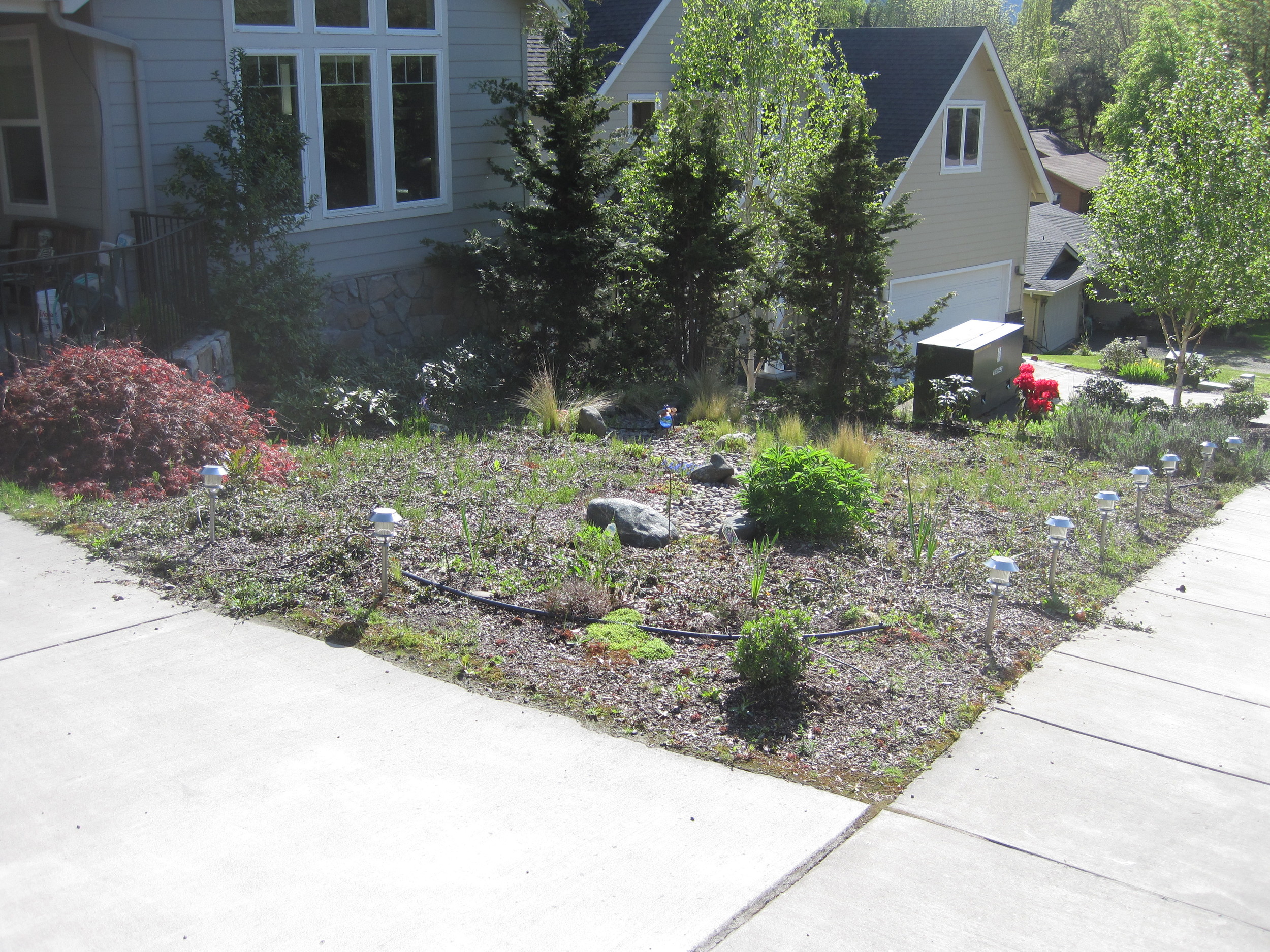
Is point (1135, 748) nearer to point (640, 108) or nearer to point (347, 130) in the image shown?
point (347, 130)

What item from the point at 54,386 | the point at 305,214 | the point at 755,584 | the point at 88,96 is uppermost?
the point at 88,96

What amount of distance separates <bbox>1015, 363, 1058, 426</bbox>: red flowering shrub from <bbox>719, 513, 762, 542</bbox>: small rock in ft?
20.2

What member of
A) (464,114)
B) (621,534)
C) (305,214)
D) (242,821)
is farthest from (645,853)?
(464,114)

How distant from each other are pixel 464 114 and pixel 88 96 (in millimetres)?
4491

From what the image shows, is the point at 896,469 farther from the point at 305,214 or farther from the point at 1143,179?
the point at 1143,179

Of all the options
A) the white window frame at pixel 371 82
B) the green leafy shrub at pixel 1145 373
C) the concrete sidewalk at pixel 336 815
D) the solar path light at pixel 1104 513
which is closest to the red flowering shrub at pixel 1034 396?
the solar path light at pixel 1104 513

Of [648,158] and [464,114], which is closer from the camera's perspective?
[648,158]

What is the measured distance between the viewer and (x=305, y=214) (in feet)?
35.4

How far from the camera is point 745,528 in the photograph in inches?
291

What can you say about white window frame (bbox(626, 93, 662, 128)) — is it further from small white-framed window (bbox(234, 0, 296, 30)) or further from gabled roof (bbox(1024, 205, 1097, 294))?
gabled roof (bbox(1024, 205, 1097, 294))

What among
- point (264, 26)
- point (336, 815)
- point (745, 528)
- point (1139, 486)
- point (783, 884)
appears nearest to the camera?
point (783, 884)

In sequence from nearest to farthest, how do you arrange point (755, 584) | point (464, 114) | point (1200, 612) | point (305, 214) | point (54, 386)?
point (755, 584) → point (1200, 612) → point (54, 386) → point (305, 214) → point (464, 114)

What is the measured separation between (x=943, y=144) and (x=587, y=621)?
17.3m

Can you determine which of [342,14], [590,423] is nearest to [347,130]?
[342,14]
